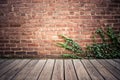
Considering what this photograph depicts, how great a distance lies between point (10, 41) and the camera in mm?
3883

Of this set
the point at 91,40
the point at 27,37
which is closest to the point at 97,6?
the point at 91,40

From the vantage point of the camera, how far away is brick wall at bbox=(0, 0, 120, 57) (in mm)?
3844

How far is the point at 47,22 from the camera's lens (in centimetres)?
386

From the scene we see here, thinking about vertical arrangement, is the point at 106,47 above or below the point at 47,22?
below

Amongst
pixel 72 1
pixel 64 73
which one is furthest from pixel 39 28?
pixel 64 73

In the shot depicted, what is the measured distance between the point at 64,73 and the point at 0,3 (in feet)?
8.10

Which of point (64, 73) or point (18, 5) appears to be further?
point (18, 5)

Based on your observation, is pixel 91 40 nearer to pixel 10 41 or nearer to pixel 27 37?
pixel 27 37

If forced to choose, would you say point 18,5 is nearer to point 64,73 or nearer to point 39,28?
point 39,28

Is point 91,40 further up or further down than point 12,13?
further down

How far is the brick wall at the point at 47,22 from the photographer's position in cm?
384

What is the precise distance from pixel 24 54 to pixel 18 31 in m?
0.56

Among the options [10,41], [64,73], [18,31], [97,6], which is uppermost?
[97,6]

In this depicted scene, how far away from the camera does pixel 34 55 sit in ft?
12.7
